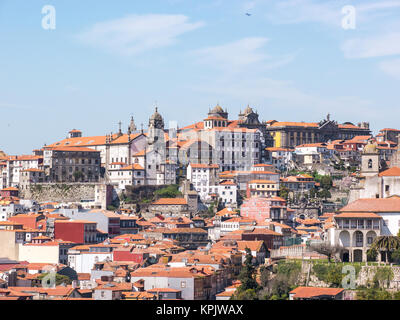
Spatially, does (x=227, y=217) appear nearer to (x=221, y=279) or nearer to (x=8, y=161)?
(x=221, y=279)

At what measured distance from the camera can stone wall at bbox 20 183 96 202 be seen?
7131 centimetres

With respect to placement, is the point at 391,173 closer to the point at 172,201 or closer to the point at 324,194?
the point at 172,201

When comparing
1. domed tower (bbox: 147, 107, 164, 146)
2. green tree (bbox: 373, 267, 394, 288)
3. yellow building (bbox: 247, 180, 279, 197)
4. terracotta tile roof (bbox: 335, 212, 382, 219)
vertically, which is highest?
domed tower (bbox: 147, 107, 164, 146)

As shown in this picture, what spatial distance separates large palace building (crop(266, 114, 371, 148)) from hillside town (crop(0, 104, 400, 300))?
123mm

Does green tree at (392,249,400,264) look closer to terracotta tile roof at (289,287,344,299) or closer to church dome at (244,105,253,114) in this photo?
terracotta tile roof at (289,287,344,299)

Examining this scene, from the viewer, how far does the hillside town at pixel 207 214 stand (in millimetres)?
40188

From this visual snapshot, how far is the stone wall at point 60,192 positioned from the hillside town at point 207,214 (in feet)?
0.33

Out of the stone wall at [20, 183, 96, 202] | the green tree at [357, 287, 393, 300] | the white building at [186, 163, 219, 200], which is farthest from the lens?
the stone wall at [20, 183, 96, 202]

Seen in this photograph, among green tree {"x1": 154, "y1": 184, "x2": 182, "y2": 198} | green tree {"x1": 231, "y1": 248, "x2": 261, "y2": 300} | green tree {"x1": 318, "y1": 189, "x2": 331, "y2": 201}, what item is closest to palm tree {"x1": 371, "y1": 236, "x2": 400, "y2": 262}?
green tree {"x1": 231, "y1": 248, "x2": 261, "y2": 300}

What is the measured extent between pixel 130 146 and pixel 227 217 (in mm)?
15294

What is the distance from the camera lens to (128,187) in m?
69.4

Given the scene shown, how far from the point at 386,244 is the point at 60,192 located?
36894mm

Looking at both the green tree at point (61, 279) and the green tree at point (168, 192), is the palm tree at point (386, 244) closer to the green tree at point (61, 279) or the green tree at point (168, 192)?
the green tree at point (61, 279)

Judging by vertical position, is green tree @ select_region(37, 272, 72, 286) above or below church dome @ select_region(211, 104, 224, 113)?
below
